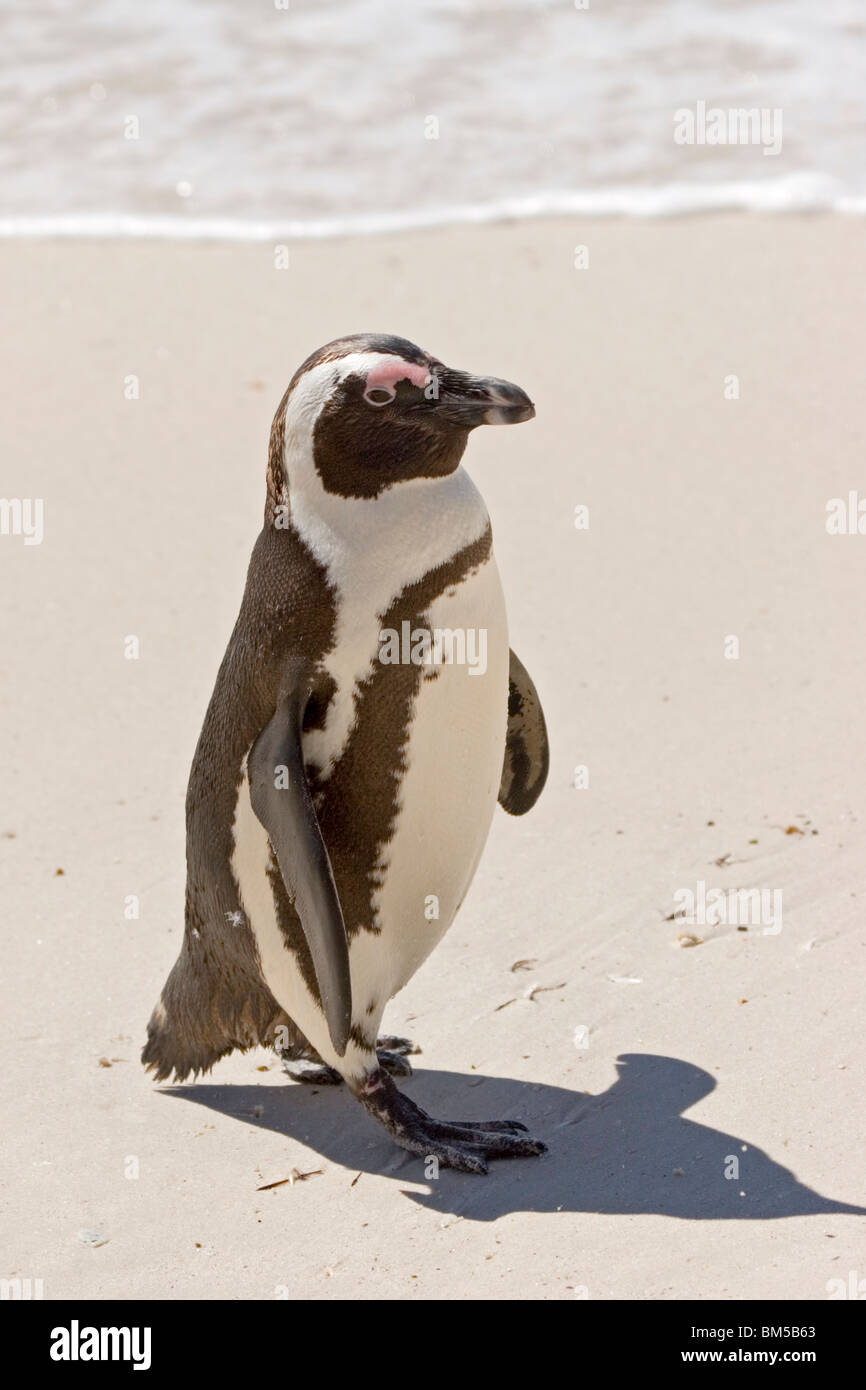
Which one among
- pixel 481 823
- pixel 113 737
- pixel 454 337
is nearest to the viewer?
pixel 481 823

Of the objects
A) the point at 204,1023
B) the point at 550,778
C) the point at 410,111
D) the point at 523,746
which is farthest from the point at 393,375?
the point at 410,111

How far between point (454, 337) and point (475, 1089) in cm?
441

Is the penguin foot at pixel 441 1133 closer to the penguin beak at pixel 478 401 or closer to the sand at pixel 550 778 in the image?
the sand at pixel 550 778

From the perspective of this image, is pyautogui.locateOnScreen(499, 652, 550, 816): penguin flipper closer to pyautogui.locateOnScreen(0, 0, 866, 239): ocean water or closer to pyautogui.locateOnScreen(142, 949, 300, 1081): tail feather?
pyautogui.locateOnScreen(142, 949, 300, 1081): tail feather

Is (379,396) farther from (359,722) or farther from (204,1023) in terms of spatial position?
(204,1023)

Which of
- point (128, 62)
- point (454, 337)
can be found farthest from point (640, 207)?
point (128, 62)

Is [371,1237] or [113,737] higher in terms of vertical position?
[113,737]

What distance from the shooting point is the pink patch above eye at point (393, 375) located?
346 centimetres

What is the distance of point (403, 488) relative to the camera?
3547 mm

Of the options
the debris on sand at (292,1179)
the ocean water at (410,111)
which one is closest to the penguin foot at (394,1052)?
the debris on sand at (292,1179)

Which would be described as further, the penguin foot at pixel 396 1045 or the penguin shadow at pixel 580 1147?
the penguin foot at pixel 396 1045

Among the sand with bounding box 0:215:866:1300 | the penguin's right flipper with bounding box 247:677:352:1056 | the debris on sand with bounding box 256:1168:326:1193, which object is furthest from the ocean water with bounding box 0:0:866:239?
the debris on sand with bounding box 256:1168:326:1193

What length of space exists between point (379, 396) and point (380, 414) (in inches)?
1.3
